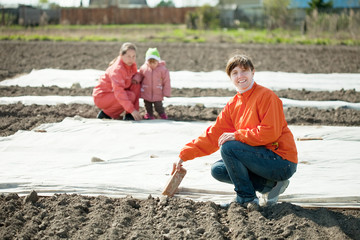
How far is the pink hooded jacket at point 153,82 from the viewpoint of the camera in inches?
242

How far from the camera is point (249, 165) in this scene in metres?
3.18

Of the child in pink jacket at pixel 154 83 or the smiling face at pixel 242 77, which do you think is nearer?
the smiling face at pixel 242 77

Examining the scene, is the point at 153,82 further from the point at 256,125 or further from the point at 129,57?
the point at 256,125

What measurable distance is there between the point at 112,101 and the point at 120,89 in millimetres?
283

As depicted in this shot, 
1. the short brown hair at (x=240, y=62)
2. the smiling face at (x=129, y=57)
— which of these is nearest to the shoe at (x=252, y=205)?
the short brown hair at (x=240, y=62)

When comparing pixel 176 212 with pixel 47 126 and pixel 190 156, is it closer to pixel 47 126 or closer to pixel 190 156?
pixel 190 156

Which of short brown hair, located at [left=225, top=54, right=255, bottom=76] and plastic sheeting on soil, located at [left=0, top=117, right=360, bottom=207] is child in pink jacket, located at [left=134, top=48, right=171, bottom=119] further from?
short brown hair, located at [left=225, top=54, right=255, bottom=76]

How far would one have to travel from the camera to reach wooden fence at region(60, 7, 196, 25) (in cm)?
3384

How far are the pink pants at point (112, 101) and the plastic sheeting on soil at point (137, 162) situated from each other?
0.41 meters

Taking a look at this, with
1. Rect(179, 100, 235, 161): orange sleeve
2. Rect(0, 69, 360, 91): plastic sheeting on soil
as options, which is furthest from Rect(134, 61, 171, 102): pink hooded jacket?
Rect(179, 100, 235, 161): orange sleeve

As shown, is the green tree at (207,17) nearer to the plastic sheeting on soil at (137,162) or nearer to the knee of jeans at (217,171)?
the plastic sheeting on soil at (137,162)

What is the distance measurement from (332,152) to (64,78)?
5.94 m

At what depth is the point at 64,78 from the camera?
8922mm

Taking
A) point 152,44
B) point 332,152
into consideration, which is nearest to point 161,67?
point 332,152
